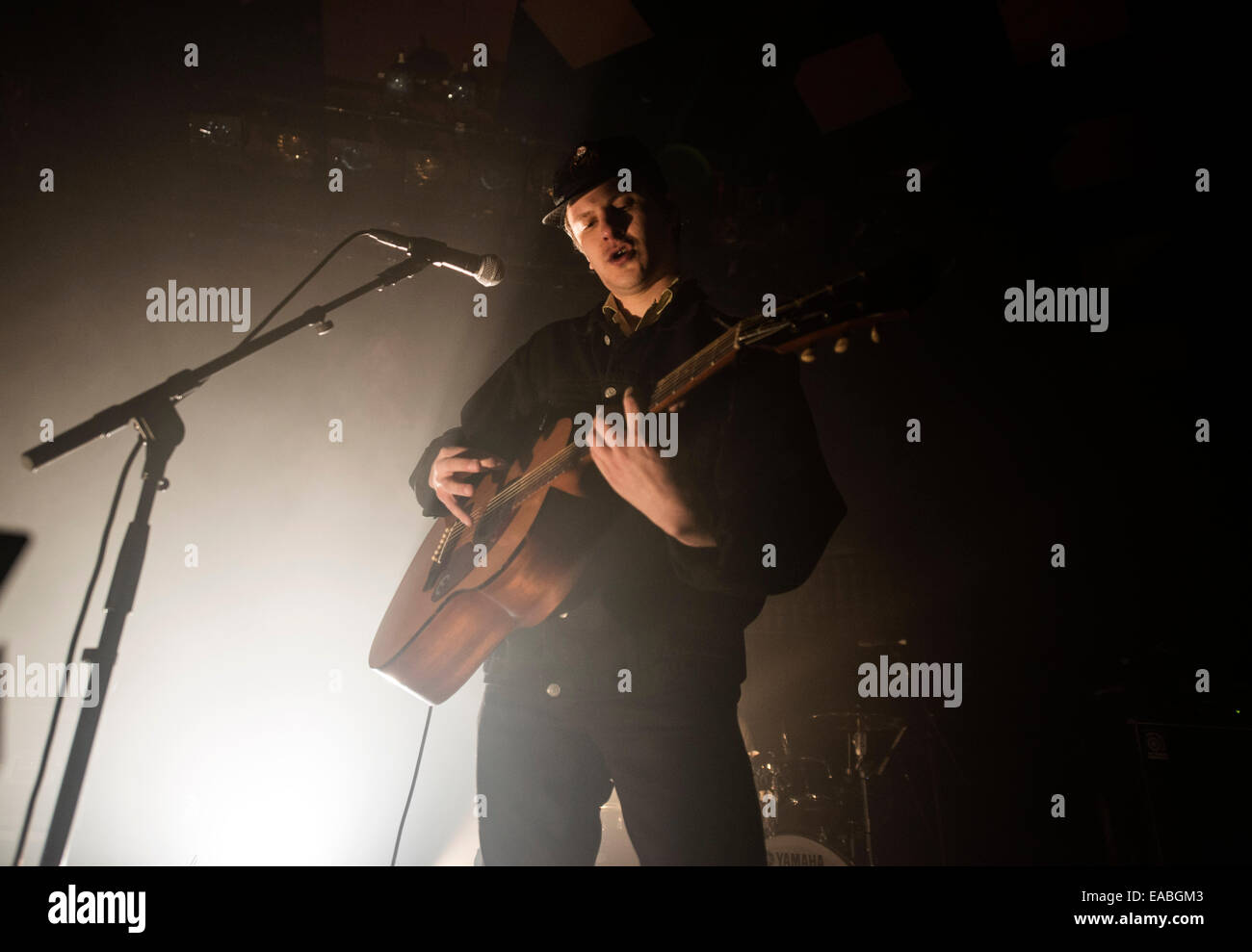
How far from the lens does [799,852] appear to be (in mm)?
3111

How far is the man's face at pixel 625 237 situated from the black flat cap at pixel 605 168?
0.09ft

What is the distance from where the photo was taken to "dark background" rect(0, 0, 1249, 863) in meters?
3.19

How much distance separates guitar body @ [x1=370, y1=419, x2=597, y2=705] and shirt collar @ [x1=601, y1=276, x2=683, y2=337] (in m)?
0.35

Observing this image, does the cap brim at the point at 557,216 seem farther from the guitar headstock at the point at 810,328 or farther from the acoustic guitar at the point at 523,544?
the guitar headstock at the point at 810,328

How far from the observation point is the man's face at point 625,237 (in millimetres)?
1977

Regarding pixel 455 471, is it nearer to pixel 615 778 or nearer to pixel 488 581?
pixel 488 581

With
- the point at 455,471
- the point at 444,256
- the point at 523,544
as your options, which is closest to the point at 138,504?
the point at 455,471

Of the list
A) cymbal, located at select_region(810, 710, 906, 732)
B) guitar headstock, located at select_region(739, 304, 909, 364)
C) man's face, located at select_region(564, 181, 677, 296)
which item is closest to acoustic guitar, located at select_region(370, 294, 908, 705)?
guitar headstock, located at select_region(739, 304, 909, 364)

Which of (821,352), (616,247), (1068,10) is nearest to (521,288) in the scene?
(821,352)

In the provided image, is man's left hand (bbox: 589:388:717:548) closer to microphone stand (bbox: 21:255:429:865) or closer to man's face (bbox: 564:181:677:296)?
man's face (bbox: 564:181:677:296)

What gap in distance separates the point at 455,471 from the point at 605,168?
1019mm

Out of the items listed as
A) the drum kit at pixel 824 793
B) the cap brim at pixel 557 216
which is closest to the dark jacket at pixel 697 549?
the cap brim at pixel 557 216
